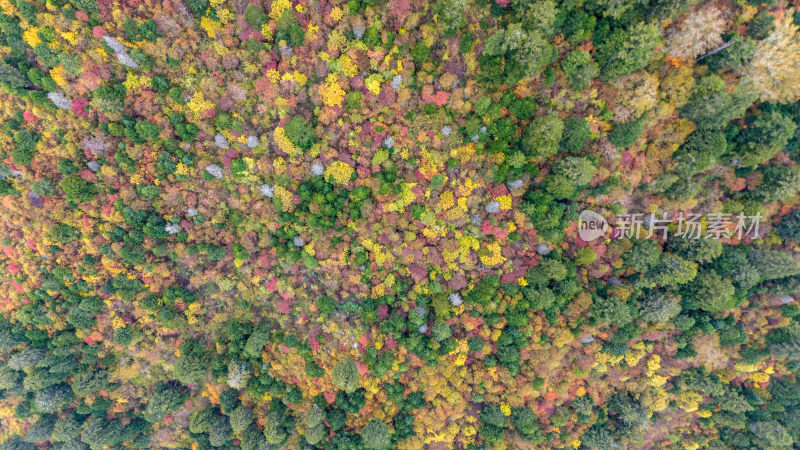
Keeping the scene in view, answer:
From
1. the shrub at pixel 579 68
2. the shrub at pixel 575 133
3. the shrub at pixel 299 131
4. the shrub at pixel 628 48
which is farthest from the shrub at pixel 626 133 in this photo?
the shrub at pixel 299 131

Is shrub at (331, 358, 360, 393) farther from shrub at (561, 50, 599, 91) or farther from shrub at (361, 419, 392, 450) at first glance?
shrub at (561, 50, 599, 91)

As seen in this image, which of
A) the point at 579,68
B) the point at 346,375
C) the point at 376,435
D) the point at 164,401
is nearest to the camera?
the point at 579,68

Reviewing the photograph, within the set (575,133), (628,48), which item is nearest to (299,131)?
(575,133)

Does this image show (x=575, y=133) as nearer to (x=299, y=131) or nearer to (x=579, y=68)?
(x=579, y=68)

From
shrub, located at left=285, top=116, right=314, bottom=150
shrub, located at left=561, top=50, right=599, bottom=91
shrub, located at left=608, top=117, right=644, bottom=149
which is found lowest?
shrub, located at left=285, top=116, right=314, bottom=150

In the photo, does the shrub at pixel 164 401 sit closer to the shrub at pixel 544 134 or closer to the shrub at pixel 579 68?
the shrub at pixel 544 134

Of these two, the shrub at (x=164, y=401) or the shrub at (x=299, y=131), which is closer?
the shrub at (x=299, y=131)

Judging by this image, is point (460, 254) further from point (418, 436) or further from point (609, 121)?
point (418, 436)

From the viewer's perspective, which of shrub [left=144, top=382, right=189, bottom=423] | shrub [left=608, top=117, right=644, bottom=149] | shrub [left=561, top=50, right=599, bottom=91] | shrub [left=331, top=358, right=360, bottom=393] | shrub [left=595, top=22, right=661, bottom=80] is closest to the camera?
shrub [left=595, top=22, right=661, bottom=80]

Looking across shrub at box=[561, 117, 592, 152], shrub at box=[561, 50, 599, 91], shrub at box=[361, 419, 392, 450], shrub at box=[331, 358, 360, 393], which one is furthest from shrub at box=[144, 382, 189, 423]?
shrub at box=[561, 50, 599, 91]

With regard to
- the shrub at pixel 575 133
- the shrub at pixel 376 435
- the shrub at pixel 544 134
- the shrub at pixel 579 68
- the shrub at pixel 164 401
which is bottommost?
the shrub at pixel 164 401

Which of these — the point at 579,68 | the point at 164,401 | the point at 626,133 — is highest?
the point at 579,68
